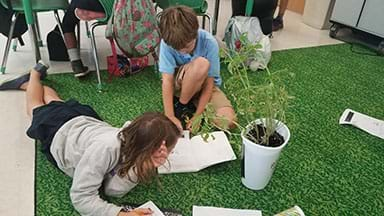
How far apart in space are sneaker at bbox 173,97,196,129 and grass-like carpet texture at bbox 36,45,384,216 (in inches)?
5.6

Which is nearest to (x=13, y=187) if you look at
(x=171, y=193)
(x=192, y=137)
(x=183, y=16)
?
(x=171, y=193)

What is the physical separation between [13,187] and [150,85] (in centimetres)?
102

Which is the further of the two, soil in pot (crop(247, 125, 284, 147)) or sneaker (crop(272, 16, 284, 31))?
sneaker (crop(272, 16, 284, 31))

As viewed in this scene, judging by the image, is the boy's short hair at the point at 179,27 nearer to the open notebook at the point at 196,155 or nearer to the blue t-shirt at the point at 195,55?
the blue t-shirt at the point at 195,55

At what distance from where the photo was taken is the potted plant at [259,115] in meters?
1.17

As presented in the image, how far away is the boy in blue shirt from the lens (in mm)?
1522

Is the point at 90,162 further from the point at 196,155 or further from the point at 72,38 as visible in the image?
the point at 72,38

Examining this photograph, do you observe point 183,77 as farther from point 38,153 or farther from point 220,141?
point 38,153

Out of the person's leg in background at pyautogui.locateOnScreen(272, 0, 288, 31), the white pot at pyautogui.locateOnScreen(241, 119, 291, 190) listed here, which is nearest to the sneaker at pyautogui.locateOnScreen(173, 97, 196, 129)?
the white pot at pyautogui.locateOnScreen(241, 119, 291, 190)

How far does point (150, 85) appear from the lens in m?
2.15

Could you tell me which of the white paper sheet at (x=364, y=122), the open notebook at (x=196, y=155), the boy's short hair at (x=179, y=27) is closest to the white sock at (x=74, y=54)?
the boy's short hair at (x=179, y=27)

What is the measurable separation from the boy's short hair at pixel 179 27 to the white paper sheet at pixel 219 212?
2.31 ft

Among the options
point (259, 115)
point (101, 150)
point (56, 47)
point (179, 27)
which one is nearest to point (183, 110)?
point (179, 27)

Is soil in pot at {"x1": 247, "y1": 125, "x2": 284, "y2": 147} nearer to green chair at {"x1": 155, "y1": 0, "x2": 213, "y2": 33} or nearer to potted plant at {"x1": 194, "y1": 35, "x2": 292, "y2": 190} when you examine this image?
potted plant at {"x1": 194, "y1": 35, "x2": 292, "y2": 190}
